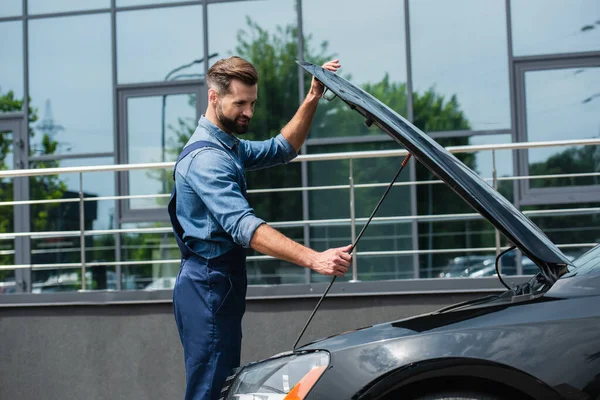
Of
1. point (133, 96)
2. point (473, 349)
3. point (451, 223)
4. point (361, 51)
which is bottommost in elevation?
point (473, 349)

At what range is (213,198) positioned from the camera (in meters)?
3.34

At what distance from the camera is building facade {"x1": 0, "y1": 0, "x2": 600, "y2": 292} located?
859 centimetres

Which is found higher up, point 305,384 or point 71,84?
point 71,84

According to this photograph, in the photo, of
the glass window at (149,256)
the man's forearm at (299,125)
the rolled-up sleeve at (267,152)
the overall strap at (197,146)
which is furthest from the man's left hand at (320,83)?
the glass window at (149,256)

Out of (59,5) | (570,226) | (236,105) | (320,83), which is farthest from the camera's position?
(59,5)

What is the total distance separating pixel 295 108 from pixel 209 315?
19.8 feet

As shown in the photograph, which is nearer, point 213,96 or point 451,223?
point 213,96

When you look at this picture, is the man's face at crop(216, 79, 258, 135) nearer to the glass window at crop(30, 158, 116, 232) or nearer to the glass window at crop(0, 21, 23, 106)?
the glass window at crop(30, 158, 116, 232)

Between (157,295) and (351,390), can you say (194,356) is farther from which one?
(157,295)

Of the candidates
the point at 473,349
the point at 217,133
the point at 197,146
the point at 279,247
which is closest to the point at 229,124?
the point at 217,133

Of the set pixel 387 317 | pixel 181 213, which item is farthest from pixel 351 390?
pixel 387 317

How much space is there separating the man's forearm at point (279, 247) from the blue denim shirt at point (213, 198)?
0.10ft

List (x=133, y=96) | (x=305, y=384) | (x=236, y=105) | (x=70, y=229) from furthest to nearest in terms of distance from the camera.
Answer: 1. (x=133, y=96)
2. (x=70, y=229)
3. (x=236, y=105)
4. (x=305, y=384)

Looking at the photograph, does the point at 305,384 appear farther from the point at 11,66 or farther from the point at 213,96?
the point at 11,66
